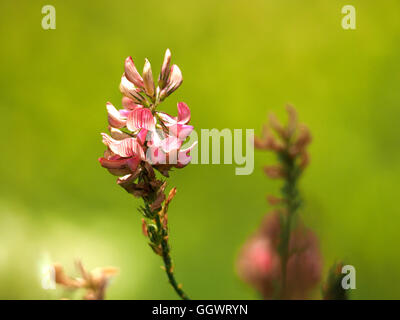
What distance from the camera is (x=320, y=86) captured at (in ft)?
5.67

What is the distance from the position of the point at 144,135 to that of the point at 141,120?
0.04 feet

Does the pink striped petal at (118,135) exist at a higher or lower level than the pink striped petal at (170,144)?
higher

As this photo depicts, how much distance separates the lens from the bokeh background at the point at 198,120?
4.43ft

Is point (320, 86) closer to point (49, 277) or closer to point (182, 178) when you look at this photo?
point (182, 178)

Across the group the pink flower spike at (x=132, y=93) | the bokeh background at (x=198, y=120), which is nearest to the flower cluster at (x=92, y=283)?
the pink flower spike at (x=132, y=93)

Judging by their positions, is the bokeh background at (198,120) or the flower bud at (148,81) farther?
the bokeh background at (198,120)

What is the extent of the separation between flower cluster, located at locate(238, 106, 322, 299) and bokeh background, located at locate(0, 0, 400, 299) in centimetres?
65

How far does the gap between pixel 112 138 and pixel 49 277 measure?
0.15m

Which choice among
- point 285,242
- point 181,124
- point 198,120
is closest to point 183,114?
point 181,124

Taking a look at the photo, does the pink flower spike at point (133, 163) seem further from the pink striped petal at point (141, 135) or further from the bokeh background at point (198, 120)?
the bokeh background at point (198, 120)

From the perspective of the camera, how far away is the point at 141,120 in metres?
0.43

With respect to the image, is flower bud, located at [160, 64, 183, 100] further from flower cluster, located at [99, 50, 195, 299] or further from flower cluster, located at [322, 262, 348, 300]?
flower cluster, located at [322, 262, 348, 300]

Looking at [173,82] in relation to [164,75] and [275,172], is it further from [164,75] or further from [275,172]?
[275,172]
